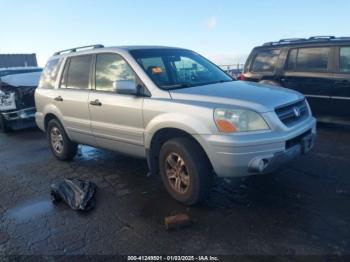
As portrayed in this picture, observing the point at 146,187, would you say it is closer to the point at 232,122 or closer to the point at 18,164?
the point at 232,122

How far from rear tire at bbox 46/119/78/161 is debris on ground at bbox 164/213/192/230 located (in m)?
2.99

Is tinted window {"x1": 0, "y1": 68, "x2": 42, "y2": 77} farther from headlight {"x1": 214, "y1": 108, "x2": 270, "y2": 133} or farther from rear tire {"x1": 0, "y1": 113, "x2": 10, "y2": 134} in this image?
headlight {"x1": 214, "y1": 108, "x2": 270, "y2": 133}

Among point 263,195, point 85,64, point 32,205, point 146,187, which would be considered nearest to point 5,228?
point 32,205

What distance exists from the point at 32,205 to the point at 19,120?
5.65 metres

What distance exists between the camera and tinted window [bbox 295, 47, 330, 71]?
689 centimetres

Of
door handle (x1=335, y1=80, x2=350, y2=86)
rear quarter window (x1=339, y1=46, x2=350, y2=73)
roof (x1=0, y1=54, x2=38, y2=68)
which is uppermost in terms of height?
roof (x1=0, y1=54, x2=38, y2=68)

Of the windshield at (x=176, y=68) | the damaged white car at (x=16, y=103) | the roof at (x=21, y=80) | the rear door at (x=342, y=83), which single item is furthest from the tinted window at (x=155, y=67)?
the roof at (x=21, y=80)

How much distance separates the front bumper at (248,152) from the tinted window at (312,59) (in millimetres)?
3960

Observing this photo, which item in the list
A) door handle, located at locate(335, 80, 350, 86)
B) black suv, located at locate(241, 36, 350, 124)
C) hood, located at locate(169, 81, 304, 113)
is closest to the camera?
hood, located at locate(169, 81, 304, 113)

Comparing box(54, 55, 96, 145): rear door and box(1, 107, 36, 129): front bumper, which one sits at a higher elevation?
box(54, 55, 96, 145): rear door

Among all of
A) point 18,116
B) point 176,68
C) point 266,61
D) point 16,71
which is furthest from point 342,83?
point 16,71

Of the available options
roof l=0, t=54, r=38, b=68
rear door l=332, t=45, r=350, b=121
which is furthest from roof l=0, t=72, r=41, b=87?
roof l=0, t=54, r=38, b=68

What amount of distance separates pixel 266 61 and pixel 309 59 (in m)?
1.00

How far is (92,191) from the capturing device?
4.42 metres
